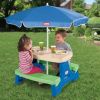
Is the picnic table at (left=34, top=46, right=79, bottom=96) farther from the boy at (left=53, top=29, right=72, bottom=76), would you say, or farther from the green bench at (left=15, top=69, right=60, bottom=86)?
the boy at (left=53, top=29, right=72, bottom=76)

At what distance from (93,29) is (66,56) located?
15614mm

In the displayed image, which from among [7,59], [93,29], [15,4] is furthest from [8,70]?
[15,4]

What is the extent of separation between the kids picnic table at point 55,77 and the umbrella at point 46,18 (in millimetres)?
984

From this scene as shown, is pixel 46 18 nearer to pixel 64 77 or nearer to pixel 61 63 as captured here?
pixel 61 63

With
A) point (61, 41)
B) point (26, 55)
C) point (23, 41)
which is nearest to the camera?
point (23, 41)

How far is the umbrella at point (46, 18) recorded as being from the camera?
722cm

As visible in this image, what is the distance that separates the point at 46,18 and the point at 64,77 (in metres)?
1.73

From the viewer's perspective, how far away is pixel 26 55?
7828 mm

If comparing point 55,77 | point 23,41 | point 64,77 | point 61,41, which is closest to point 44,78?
point 55,77

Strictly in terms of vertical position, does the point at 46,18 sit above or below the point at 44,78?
above

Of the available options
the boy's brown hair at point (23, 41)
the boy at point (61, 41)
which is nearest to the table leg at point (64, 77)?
the boy at point (61, 41)

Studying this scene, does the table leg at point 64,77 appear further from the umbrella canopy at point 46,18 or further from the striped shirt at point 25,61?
the umbrella canopy at point 46,18

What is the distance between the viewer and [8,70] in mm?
9898

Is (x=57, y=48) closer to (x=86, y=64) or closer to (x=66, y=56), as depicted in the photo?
(x=66, y=56)
